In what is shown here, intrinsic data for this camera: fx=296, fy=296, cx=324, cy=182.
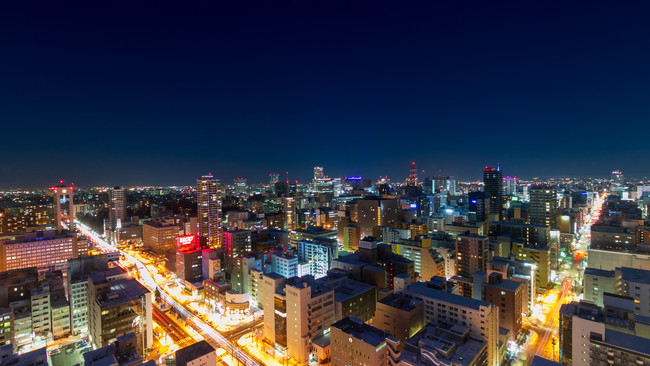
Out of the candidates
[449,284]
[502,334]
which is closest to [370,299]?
[449,284]

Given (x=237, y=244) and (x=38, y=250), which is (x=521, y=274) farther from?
(x=38, y=250)

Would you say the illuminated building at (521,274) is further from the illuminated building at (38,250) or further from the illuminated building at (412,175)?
the illuminated building at (412,175)

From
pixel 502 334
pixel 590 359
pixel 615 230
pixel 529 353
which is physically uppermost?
pixel 615 230

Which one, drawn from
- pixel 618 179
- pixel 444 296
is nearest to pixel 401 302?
pixel 444 296

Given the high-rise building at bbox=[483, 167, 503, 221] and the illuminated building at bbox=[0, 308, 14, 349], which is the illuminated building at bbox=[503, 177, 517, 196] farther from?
the illuminated building at bbox=[0, 308, 14, 349]

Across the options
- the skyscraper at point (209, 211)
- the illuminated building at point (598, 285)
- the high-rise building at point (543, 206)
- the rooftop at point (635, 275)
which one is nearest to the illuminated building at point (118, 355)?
the illuminated building at point (598, 285)

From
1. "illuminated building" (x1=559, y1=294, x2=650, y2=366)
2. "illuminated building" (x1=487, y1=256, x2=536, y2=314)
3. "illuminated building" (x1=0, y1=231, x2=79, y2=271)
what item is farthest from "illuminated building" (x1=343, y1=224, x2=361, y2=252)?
"illuminated building" (x1=0, y1=231, x2=79, y2=271)

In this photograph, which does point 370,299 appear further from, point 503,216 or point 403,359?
point 503,216
